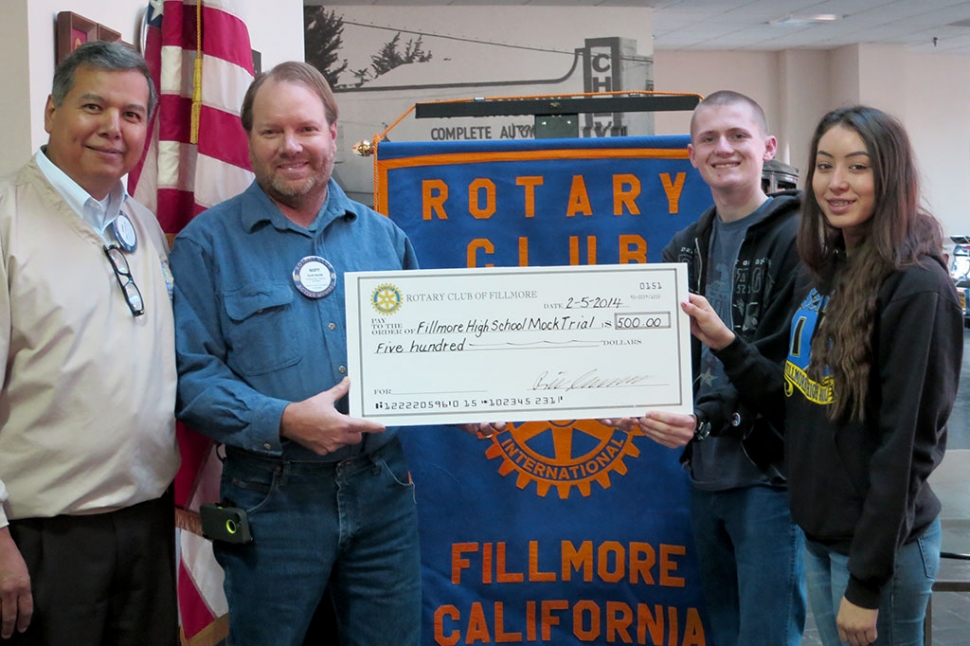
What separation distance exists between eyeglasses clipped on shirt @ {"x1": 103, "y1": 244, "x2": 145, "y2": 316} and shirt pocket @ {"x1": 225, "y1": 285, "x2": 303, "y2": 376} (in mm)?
175

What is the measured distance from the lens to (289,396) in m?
1.82

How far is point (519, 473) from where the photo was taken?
2752 mm

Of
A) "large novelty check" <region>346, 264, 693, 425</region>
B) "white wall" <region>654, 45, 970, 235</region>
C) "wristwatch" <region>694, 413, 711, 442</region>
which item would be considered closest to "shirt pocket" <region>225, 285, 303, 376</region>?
"large novelty check" <region>346, 264, 693, 425</region>

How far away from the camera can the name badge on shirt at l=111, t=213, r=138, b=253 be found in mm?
1764

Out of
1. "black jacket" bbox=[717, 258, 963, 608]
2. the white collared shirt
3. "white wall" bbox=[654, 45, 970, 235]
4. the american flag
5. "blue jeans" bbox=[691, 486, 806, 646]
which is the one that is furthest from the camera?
"white wall" bbox=[654, 45, 970, 235]

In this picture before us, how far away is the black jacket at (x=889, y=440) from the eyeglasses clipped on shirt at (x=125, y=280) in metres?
1.33

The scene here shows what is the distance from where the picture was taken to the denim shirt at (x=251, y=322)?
176cm

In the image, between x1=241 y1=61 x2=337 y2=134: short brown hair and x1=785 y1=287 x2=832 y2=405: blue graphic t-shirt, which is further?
x1=241 y1=61 x2=337 y2=134: short brown hair

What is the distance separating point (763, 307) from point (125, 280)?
55.4 inches

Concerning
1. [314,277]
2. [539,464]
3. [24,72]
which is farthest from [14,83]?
[539,464]

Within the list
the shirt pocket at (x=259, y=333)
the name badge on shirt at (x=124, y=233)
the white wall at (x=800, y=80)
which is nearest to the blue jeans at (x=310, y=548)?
the shirt pocket at (x=259, y=333)

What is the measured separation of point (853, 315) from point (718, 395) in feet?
1.63

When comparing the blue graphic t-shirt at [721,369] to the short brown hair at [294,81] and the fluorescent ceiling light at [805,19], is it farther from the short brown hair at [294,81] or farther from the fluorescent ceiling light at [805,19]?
the fluorescent ceiling light at [805,19]

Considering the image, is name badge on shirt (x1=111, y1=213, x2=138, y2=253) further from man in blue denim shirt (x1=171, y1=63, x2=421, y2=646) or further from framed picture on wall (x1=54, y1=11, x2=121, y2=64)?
framed picture on wall (x1=54, y1=11, x2=121, y2=64)
